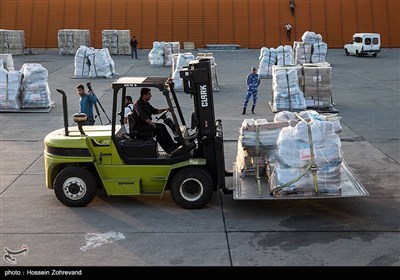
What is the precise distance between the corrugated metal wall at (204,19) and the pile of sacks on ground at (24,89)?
27.5 metres

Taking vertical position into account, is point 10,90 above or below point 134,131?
above

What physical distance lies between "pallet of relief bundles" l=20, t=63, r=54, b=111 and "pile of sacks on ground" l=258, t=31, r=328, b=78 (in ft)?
42.4

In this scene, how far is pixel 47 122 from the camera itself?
18.8 m

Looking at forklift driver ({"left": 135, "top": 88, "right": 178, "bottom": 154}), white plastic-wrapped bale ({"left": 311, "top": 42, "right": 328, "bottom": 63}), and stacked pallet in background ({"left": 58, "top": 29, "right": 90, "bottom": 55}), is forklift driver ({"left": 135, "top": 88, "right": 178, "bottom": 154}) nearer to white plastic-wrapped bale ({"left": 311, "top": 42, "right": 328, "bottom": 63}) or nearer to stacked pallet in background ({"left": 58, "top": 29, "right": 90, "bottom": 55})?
white plastic-wrapped bale ({"left": 311, "top": 42, "right": 328, "bottom": 63})

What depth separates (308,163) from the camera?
960 centimetres

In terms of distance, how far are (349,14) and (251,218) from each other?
41617 mm

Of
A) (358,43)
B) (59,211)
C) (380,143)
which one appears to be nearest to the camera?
(59,211)

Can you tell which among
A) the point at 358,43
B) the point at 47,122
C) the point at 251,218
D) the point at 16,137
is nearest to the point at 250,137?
the point at 251,218

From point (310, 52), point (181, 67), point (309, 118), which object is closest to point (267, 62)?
point (310, 52)

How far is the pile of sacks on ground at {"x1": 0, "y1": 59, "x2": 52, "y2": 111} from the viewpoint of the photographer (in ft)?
66.4

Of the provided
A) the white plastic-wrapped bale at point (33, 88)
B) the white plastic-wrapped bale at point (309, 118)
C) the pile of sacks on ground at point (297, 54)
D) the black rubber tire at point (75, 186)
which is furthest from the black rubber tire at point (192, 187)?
the pile of sacks on ground at point (297, 54)

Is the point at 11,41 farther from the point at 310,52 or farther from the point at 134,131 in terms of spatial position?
the point at 134,131

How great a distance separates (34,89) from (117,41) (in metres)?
24.8
